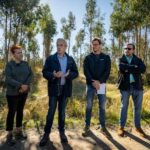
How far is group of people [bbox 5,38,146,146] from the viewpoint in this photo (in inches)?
258

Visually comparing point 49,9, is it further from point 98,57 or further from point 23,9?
point 98,57

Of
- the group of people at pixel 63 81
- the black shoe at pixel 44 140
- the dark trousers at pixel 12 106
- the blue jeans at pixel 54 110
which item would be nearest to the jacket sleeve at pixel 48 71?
the group of people at pixel 63 81

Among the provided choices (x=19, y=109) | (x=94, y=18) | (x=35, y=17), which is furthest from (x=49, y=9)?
(x=19, y=109)

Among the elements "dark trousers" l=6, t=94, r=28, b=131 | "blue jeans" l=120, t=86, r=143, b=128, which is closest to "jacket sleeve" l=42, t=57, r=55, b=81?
"dark trousers" l=6, t=94, r=28, b=131

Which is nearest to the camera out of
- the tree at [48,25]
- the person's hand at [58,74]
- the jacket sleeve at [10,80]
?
the person's hand at [58,74]

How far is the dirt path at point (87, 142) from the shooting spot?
6250 mm

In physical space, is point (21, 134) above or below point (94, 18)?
below

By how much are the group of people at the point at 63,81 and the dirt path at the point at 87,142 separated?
0.51 ft

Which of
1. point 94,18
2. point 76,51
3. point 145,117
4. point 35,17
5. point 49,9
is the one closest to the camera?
point 145,117

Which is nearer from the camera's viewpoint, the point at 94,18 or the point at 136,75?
the point at 136,75

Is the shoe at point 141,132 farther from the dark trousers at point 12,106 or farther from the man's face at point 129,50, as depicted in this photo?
the dark trousers at point 12,106

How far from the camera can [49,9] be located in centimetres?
3856

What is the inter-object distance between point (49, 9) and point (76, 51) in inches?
845

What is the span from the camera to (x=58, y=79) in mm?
6566
